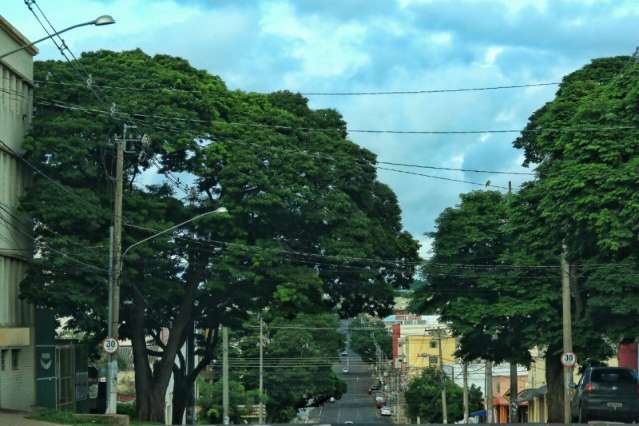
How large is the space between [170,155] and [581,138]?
1618 centimetres

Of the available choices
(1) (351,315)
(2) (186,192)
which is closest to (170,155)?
(2) (186,192)

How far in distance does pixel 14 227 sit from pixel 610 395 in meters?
21.7

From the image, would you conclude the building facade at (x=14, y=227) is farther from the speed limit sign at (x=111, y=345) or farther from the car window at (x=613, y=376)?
the car window at (x=613, y=376)

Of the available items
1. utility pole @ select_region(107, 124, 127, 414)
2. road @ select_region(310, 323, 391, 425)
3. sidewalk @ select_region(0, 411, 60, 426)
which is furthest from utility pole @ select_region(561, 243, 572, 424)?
road @ select_region(310, 323, 391, 425)

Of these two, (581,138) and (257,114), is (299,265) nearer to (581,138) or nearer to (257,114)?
(257,114)

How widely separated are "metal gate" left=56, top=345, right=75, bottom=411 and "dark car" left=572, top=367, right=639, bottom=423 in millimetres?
22561

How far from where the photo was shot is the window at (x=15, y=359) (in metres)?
39.9

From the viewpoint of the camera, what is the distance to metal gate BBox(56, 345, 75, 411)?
146 feet

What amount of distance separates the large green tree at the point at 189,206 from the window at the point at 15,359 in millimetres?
2107

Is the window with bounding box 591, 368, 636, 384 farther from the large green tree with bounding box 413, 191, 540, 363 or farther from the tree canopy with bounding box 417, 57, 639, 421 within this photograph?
the large green tree with bounding box 413, 191, 540, 363

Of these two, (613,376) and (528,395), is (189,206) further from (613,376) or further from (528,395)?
(528,395)

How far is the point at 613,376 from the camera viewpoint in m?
29.6

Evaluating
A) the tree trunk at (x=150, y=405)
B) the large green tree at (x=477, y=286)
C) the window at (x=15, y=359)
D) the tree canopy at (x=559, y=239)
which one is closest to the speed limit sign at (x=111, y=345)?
the window at (x=15, y=359)

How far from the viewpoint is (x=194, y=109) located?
4275 cm
